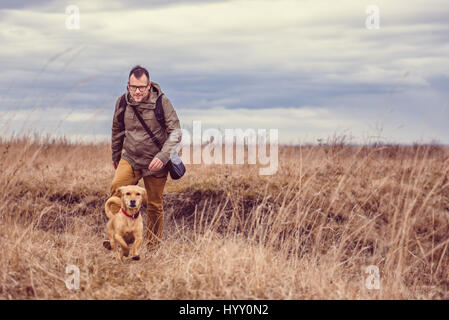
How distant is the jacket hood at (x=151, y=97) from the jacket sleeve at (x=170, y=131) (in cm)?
10

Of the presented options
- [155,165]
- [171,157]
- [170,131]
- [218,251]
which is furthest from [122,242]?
[170,131]

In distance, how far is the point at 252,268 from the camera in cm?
475

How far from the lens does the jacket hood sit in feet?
18.6

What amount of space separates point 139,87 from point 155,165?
2.96 feet

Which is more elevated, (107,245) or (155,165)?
(155,165)

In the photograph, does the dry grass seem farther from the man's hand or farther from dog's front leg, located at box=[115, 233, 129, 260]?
the man's hand

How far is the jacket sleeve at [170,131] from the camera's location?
5523 mm

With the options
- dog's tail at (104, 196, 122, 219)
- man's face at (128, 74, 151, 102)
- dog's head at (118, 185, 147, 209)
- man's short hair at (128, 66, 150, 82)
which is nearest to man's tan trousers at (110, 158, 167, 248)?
dog's tail at (104, 196, 122, 219)

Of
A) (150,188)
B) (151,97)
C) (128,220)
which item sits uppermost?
(151,97)

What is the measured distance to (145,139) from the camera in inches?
227

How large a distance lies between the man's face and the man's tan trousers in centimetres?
79

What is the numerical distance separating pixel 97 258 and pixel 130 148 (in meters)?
1.32

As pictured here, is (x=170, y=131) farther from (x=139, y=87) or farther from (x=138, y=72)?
(x=138, y=72)
